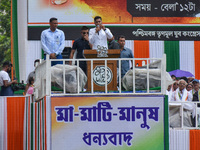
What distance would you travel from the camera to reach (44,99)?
12.1 metres

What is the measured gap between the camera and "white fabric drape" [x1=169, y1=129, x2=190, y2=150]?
47.5 ft

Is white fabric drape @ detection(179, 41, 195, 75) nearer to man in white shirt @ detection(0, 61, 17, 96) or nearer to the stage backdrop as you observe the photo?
man in white shirt @ detection(0, 61, 17, 96)

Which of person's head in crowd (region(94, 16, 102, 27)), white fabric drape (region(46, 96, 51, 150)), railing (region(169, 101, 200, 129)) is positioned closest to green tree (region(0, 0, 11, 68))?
railing (region(169, 101, 200, 129))

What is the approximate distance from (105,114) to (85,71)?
1746 millimetres

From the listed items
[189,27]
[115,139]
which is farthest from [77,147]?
[189,27]

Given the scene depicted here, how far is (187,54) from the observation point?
24.6 meters

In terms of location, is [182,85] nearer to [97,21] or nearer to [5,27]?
[97,21]

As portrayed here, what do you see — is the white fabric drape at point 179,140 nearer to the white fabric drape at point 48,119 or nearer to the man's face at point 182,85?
the man's face at point 182,85

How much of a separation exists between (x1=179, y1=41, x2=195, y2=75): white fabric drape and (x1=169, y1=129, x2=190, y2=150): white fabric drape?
33.3ft

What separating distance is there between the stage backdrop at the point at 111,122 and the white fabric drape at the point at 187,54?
1270 centimetres

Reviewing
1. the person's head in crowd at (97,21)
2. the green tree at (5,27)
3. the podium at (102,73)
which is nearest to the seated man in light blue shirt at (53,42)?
the person's head in crowd at (97,21)

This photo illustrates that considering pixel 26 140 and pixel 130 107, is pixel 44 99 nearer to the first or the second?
pixel 130 107

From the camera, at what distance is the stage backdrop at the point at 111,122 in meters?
12.0

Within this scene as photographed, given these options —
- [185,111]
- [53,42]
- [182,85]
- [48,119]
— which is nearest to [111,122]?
[48,119]
